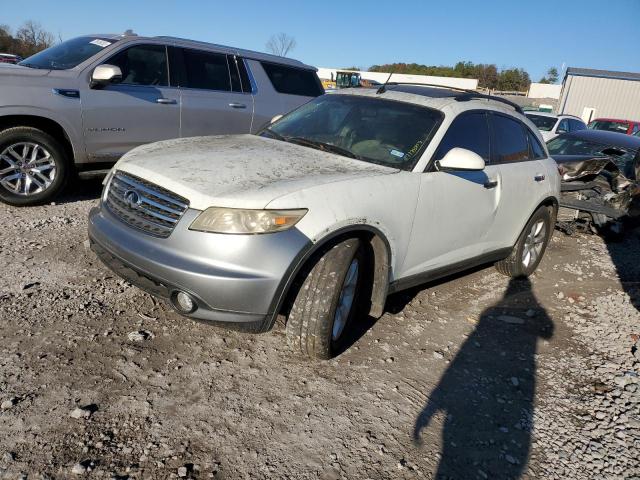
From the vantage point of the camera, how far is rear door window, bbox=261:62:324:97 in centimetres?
711

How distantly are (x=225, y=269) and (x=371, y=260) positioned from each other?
1.08m

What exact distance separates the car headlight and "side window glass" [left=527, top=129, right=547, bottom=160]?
3.18m

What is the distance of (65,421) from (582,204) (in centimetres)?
658

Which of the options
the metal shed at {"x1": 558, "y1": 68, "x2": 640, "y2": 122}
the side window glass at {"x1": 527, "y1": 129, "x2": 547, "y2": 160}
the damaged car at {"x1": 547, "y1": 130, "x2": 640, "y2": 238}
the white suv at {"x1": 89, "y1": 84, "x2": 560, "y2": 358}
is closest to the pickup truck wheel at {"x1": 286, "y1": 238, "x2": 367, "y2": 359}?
the white suv at {"x1": 89, "y1": 84, "x2": 560, "y2": 358}

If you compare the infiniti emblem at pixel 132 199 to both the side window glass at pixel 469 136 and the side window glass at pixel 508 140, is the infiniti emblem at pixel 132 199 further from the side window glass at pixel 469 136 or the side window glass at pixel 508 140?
the side window glass at pixel 508 140

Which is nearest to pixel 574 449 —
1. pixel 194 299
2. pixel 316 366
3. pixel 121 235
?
pixel 316 366

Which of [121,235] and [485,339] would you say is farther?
[485,339]

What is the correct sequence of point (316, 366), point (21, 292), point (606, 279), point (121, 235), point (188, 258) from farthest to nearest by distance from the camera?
point (606, 279), point (21, 292), point (316, 366), point (121, 235), point (188, 258)

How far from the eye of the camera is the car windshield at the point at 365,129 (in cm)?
352

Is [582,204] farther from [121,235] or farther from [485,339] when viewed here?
[121,235]

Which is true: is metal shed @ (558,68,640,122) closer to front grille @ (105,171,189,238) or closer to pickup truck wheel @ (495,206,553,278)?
pickup truck wheel @ (495,206,553,278)

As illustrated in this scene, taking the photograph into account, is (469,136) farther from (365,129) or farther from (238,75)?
(238,75)

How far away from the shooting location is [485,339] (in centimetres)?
379

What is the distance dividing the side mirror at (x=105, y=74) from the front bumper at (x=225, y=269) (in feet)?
10.8
